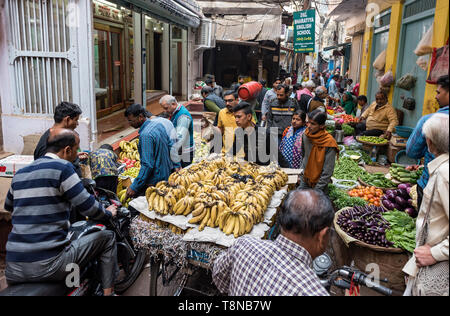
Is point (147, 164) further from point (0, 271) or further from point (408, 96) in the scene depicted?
point (408, 96)

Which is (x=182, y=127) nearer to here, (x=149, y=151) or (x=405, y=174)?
A: (x=149, y=151)

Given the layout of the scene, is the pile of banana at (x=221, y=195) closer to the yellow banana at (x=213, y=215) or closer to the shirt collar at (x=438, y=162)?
the yellow banana at (x=213, y=215)

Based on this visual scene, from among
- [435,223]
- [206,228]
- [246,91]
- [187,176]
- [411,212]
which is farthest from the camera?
[246,91]

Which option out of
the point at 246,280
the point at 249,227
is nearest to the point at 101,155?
the point at 249,227

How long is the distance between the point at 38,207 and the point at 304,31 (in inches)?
560

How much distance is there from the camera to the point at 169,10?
32.1ft

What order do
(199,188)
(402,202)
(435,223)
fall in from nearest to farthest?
(435,223) < (199,188) < (402,202)

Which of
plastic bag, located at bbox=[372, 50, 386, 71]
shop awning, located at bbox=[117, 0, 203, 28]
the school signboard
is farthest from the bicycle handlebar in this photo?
the school signboard

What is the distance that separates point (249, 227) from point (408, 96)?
6.94 meters

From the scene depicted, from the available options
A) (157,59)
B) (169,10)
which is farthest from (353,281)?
(157,59)

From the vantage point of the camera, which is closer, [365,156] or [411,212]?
[411,212]

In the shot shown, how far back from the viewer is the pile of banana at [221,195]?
3225 millimetres

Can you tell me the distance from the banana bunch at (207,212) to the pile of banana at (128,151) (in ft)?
14.2

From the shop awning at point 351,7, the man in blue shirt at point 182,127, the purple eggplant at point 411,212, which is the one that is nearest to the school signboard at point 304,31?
the shop awning at point 351,7
